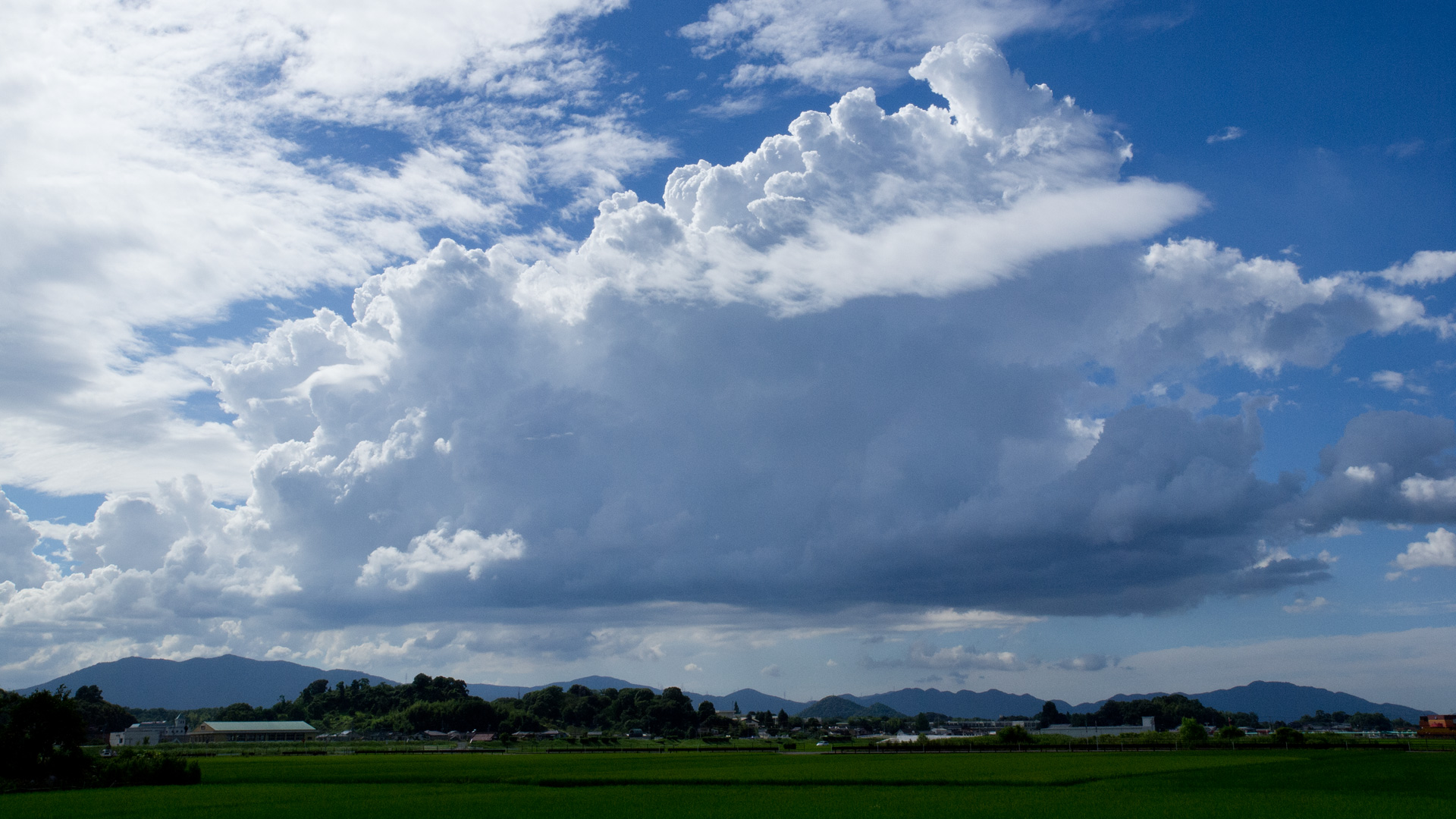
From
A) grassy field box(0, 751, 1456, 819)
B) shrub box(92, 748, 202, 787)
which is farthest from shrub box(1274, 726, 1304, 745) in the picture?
shrub box(92, 748, 202, 787)

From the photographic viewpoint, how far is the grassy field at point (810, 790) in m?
44.5

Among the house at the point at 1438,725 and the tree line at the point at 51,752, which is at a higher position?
the tree line at the point at 51,752

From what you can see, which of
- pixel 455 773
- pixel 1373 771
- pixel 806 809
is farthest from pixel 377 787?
pixel 1373 771

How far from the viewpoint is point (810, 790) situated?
57.5 meters

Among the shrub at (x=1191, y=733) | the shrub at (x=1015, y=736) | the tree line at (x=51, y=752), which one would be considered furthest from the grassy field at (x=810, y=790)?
the shrub at (x=1015, y=736)

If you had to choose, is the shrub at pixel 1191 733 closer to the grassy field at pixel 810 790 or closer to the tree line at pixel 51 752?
the grassy field at pixel 810 790

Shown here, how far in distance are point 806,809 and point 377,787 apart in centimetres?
3172

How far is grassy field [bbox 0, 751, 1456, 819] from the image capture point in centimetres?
4453

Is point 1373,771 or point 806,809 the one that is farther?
point 1373,771

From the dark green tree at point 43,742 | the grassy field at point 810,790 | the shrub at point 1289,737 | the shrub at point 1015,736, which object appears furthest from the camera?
the shrub at point 1015,736

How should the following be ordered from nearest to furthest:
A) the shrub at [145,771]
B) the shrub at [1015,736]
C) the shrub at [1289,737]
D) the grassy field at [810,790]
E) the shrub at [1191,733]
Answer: the grassy field at [810,790] → the shrub at [145,771] → the shrub at [1289,737] → the shrub at [1191,733] → the shrub at [1015,736]

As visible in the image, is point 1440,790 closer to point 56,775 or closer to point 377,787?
point 377,787

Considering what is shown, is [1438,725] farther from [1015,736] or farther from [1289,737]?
[1015,736]

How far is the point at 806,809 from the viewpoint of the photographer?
4481cm
